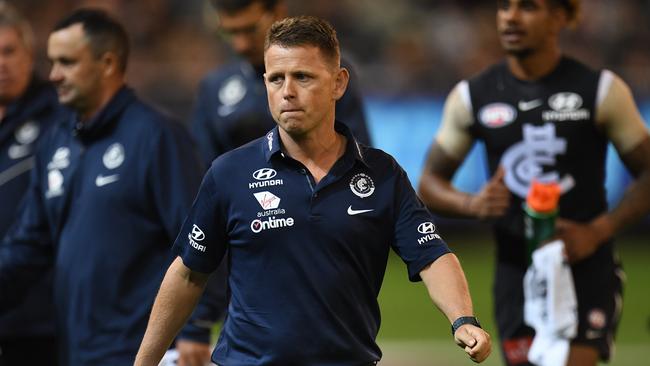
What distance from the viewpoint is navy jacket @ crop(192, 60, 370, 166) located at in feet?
26.4

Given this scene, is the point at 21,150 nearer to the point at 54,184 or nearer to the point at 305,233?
the point at 54,184

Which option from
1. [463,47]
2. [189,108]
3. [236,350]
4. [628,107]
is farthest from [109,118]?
[463,47]

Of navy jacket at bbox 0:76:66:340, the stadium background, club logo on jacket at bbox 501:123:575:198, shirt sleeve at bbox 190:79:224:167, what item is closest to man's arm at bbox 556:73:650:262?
club logo on jacket at bbox 501:123:575:198

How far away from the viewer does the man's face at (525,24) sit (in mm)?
7410

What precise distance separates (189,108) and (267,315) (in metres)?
11.5

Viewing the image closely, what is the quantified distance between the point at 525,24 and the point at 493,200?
97 cm

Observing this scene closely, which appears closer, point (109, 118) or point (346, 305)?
point (346, 305)

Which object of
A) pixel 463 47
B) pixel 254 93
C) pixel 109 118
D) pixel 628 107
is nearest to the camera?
pixel 109 118

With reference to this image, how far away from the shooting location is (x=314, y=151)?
5.30 m

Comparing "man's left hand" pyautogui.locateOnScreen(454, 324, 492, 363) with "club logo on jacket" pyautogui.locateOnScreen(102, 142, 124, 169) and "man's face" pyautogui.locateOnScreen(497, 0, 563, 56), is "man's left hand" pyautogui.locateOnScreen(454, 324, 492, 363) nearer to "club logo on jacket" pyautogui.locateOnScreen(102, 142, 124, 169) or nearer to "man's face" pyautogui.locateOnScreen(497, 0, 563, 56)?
"club logo on jacket" pyautogui.locateOnScreen(102, 142, 124, 169)

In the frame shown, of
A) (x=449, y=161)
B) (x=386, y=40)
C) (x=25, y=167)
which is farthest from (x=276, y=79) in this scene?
(x=386, y=40)

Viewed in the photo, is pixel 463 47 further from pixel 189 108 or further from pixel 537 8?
pixel 537 8

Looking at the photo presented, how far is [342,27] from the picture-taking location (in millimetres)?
18250

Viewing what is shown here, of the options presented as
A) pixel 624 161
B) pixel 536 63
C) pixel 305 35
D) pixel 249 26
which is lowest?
pixel 624 161
